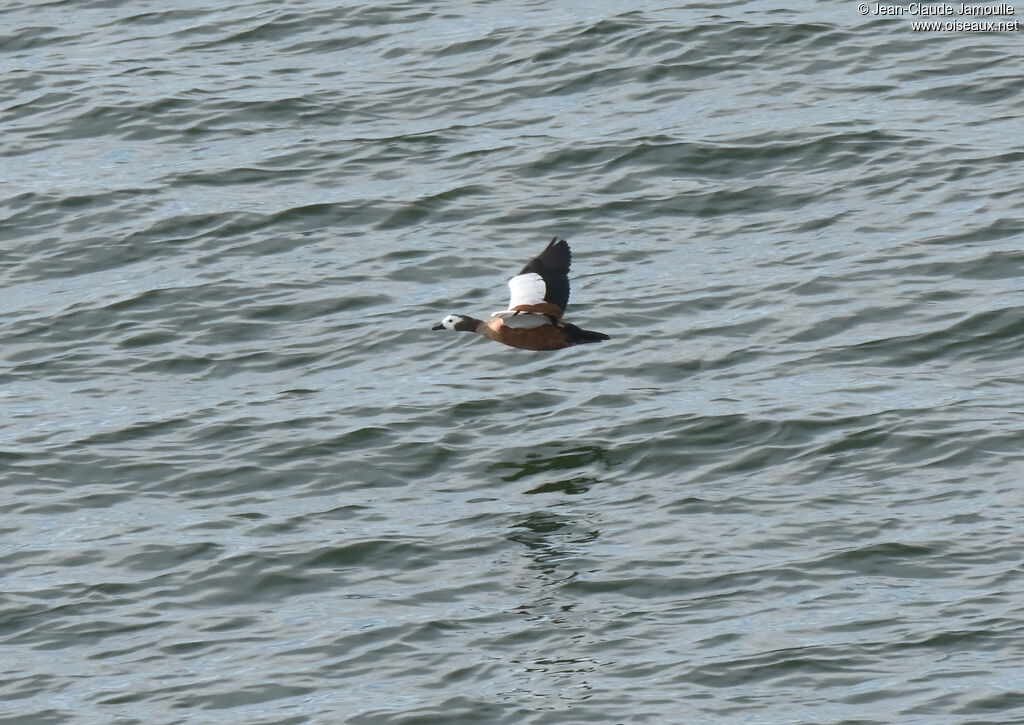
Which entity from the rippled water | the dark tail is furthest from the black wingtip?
the rippled water

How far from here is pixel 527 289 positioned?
591 inches

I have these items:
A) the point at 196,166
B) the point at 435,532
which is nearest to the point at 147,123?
the point at 196,166

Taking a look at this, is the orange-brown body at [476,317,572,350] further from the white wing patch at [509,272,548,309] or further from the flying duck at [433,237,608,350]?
the white wing patch at [509,272,548,309]

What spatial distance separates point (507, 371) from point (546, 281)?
137cm

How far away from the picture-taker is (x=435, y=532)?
1354 cm

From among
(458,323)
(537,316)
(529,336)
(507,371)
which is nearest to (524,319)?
(537,316)

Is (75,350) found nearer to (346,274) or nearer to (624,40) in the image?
(346,274)

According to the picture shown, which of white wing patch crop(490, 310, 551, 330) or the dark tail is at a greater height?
white wing patch crop(490, 310, 551, 330)

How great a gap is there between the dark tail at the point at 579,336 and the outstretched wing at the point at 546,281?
0.58 ft

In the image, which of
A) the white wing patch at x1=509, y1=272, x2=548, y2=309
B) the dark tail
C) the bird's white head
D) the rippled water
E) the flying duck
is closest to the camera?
the rippled water

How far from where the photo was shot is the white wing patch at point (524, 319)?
14.7m

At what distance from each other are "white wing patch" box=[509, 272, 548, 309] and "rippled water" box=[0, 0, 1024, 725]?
100cm

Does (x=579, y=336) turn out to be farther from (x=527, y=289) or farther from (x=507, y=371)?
(x=507, y=371)

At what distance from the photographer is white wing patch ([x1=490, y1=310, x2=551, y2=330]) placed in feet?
48.4
